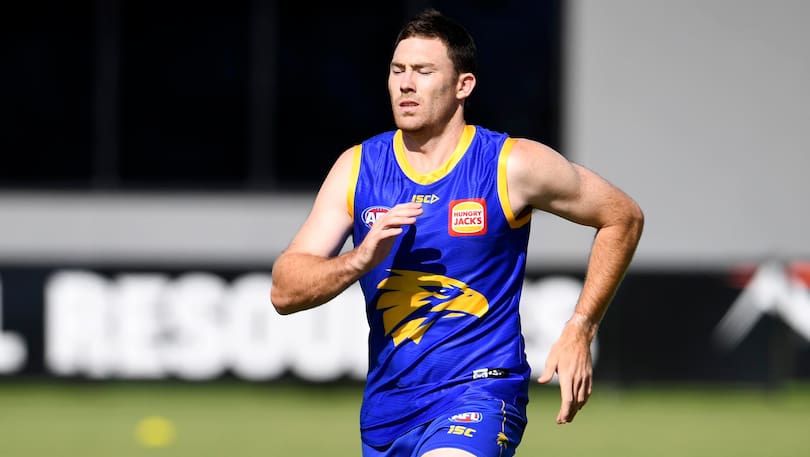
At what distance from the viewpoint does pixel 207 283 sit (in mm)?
13602

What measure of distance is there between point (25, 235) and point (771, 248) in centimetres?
810

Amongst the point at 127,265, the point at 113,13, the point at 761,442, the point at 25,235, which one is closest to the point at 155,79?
the point at 113,13

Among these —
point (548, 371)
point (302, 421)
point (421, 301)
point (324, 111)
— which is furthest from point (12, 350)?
point (548, 371)

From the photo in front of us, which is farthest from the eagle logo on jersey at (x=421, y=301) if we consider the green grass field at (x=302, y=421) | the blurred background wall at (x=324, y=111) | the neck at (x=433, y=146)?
the blurred background wall at (x=324, y=111)

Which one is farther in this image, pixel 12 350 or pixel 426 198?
pixel 12 350

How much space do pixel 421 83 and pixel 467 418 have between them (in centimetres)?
117

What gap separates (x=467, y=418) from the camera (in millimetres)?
5125

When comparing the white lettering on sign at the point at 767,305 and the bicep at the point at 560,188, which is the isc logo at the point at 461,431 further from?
the white lettering on sign at the point at 767,305

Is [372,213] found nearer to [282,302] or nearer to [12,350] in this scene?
[282,302]

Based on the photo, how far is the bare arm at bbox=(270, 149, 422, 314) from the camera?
15.5 feet

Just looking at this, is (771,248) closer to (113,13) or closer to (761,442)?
(761,442)

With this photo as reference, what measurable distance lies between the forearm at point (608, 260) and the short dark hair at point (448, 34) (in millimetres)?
778

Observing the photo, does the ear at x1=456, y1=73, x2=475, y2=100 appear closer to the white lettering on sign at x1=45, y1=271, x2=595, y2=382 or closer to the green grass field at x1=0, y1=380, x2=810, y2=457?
the green grass field at x1=0, y1=380, x2=810, y2=457

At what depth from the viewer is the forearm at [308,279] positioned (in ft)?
15.8
